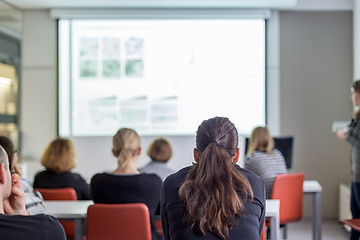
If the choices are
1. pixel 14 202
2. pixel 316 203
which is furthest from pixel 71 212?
pixel 316 203

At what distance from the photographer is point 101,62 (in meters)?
5.82

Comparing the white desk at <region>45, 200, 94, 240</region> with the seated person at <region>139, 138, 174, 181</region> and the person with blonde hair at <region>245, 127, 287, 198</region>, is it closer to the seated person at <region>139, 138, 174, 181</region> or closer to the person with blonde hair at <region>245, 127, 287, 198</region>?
the seated person at <region>139, 138, 174, 181</region>

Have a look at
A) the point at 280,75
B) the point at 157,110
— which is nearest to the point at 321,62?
the point at 280,75

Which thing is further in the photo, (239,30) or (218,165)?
(239,30)

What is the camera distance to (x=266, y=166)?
3.81 meters

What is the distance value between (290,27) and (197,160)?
14.9ft

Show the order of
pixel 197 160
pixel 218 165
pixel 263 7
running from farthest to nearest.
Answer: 1. pixel 263 7
2. pixel 197 160
3. pixel 218 165

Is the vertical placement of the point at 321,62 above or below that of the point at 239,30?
below

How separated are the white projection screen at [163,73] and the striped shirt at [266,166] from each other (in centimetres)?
196

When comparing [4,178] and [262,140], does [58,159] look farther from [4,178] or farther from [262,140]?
[4,178]

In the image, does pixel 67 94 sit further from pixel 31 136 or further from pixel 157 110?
pixel 157 110

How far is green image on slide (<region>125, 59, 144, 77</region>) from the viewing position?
230 inches

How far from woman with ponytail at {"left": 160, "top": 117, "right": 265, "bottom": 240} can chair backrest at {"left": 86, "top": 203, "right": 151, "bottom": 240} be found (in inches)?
35.6

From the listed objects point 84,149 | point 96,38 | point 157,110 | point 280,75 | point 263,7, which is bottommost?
point 84,149
